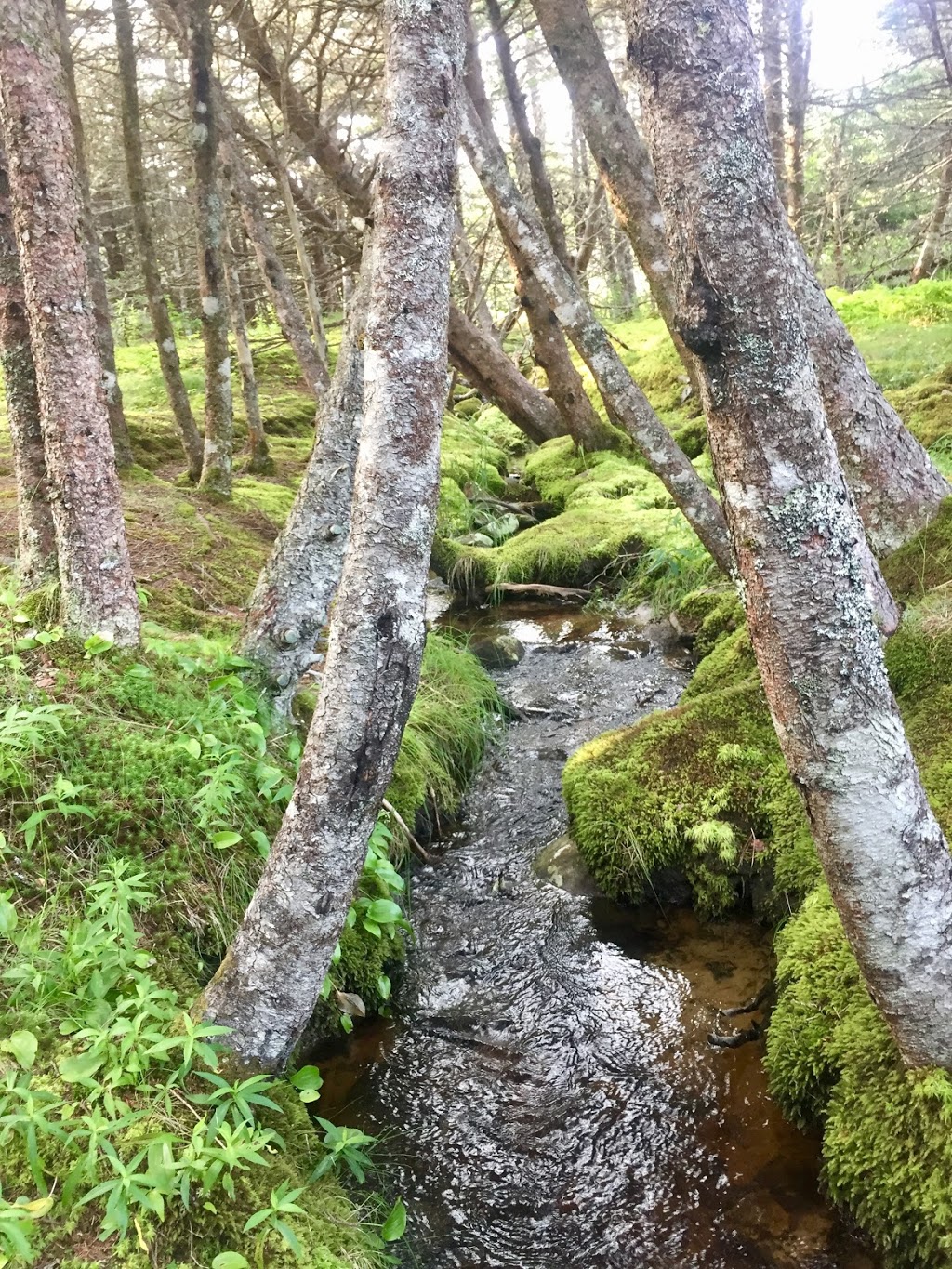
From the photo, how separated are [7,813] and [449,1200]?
7.13ft

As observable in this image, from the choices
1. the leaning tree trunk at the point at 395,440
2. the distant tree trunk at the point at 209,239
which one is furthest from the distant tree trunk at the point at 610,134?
the leaning tree trunk at the point at 395,440

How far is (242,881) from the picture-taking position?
3.32m

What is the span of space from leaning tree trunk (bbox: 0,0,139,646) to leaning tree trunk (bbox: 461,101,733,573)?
111 inches

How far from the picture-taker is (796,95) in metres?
14.0

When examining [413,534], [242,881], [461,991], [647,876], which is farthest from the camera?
[647,876]

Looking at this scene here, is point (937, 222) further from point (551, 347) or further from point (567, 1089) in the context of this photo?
point (567, 1089)

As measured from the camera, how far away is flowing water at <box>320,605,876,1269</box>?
2.64 m

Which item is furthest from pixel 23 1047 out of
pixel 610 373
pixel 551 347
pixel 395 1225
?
pixel 551 347

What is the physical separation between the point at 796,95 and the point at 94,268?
1269 cm

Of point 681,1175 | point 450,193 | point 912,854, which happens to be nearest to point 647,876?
point 681,1175

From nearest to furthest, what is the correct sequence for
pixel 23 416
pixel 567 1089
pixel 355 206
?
pixel 567 1089 → pixel 23 416 → pixel 355 206

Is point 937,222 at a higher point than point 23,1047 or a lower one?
higher

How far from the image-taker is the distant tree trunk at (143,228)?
309 inches

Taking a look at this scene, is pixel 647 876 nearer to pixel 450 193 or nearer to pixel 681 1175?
pixel 681 1175
